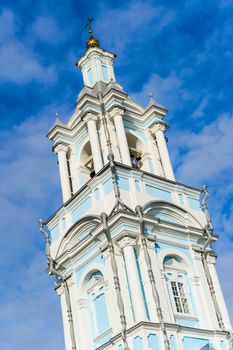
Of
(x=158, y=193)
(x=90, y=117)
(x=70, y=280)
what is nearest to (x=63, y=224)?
(x=70, y=280)

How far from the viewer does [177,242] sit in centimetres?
1912

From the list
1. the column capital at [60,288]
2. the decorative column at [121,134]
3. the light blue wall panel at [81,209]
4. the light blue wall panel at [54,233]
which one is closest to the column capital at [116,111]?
the decorative column at [121,134]

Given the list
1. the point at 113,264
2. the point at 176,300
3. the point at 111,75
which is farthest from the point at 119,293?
the point at 111,75

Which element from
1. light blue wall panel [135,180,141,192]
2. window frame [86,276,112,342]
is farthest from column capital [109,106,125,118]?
window frame [86,276,112,342]

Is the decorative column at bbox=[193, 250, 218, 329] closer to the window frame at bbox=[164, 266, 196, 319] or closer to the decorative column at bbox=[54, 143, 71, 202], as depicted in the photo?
the window frame at bbox=[164, 266, 196, 319]

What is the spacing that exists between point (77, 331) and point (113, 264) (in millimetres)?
2654

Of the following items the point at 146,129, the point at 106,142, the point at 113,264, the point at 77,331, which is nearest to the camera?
the point at 113,264

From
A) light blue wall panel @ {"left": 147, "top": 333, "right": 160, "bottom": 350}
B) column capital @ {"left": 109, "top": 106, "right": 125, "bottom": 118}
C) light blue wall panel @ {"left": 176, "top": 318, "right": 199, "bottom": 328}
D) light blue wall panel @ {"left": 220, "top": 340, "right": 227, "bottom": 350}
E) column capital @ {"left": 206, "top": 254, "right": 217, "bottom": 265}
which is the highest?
column capital @ {"left": 109, "top": 106, "right": 125, "bottom": 118}

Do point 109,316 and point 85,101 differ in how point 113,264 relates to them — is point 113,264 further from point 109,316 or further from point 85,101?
point 85,101

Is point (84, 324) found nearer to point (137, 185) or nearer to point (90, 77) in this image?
point (137, 185)

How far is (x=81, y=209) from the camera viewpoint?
19.8 metres

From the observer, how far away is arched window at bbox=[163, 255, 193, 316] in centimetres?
1797

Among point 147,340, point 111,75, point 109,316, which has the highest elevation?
point 111,75

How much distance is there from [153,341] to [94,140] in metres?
7.17
